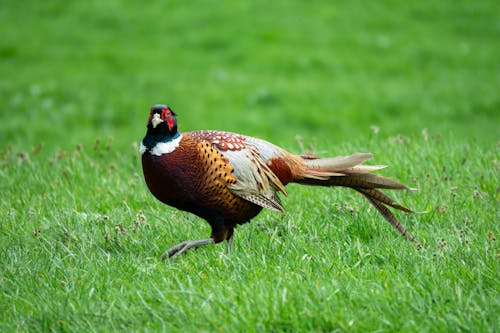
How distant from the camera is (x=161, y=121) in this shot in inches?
167

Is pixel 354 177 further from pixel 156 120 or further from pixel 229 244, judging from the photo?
pixel 156 120

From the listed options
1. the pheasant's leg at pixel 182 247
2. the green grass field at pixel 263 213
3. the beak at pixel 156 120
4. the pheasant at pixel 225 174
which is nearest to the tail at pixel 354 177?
the pheasant at pixel 225 174

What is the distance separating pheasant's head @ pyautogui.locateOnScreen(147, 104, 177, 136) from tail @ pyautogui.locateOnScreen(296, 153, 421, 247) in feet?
3.09

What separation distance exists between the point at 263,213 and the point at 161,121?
4.43 feet

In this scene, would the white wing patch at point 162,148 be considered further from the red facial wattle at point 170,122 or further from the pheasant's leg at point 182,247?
the pheasant's leg at point 182,247

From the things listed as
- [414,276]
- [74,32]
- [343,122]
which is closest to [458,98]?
[343,122]

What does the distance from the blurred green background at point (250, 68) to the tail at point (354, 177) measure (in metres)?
5.44

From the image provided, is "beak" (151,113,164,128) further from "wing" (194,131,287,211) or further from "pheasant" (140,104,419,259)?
"wing" (194,131,287,211)

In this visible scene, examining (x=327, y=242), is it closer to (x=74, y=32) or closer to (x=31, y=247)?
(x=31, y=247)

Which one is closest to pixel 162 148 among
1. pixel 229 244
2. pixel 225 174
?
pixel 225 174

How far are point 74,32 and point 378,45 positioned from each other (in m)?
6.15

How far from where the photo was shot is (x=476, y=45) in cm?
1429

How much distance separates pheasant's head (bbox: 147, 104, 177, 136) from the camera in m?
4.24

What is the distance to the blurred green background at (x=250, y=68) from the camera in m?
11.7
